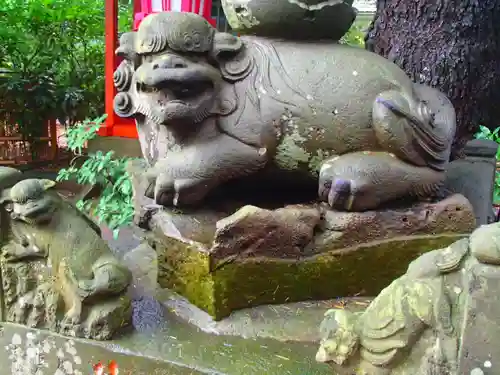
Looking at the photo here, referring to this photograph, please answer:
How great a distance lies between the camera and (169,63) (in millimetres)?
1581

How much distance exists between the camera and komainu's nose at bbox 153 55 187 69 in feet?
5.17

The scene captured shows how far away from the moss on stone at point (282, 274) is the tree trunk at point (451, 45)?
80.9 inches

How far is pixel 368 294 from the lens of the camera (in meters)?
1.76

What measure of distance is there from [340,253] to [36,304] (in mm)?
950

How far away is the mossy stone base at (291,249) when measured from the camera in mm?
1602

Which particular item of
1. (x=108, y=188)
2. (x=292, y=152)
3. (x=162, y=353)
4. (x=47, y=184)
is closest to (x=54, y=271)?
(x=47, y=184)

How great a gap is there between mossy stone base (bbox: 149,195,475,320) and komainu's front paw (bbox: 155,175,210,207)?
→ 0.05m

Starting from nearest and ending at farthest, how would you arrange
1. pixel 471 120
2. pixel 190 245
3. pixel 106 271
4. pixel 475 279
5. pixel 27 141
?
pixel 475 279 → pixel 106 271 → pixel 190 245 → pixel 471 120 → pixel 27 141

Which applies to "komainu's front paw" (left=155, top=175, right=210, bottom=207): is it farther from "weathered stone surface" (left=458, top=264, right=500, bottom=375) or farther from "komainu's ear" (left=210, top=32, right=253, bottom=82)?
"weathered stone surface" (left=458, top=264, right=500, bottom=375)

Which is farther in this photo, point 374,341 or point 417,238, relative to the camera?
point 417,238

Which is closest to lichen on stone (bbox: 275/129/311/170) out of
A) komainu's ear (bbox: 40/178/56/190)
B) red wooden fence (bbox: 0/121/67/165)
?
komainu's ear (bbox: 40/178/56/190)

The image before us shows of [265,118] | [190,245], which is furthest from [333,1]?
[190,245]

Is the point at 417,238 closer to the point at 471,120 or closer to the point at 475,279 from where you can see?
the point at 475,279

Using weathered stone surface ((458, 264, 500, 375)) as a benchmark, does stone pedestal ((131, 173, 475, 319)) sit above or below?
below
